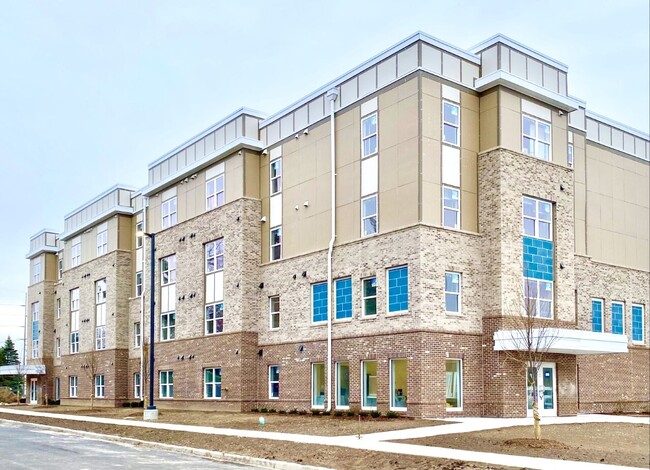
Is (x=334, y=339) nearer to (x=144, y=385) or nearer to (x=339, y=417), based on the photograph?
(x=339, y=417)

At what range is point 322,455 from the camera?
1897cm

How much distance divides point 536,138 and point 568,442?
49.1ft

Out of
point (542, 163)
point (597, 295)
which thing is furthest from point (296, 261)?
point (597, 295)

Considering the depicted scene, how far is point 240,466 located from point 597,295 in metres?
25.2

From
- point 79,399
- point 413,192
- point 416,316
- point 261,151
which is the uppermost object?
point 261,151

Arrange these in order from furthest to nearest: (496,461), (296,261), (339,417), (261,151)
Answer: (261,151), (296,261), (339,417), (496,461)

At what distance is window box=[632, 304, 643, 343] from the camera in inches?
1592

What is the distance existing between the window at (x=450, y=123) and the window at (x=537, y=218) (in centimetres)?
373

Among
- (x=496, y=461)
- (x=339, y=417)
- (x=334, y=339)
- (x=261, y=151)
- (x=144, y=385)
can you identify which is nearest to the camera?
(x=496, y=461)

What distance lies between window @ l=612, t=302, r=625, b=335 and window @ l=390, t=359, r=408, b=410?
1455 centimetres

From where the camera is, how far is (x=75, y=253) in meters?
62.2

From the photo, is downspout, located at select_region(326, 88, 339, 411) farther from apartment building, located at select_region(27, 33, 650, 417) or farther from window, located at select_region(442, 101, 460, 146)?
window, located at select_region(442, 101, 460, 146)

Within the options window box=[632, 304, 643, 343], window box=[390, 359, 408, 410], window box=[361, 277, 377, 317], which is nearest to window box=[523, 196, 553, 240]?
window box=[361, 277, 377, 317]

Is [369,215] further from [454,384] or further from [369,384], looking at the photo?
[454,384]
